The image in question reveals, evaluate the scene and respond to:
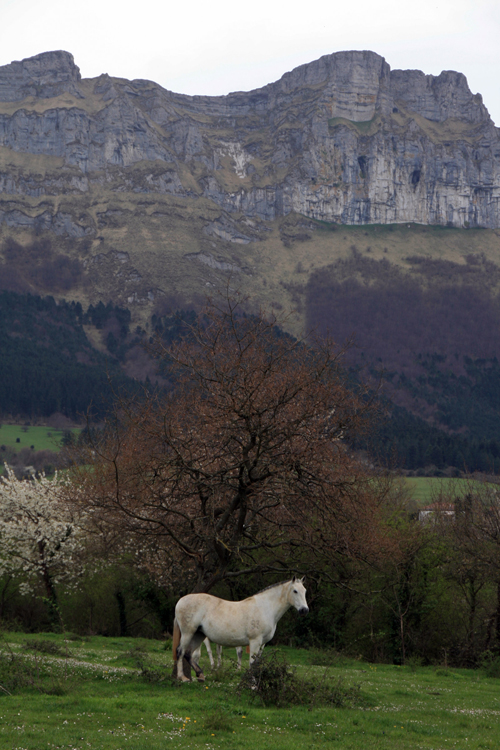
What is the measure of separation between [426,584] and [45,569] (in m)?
22.5

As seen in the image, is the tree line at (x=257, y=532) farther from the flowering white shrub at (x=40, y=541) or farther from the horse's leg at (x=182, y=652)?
the horse's leg at (x=182, y=652)

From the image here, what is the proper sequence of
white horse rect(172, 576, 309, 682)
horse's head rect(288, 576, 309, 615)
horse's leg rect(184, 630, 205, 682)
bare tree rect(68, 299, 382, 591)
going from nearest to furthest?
white horse rect(172, 576, 309, 682) → horse's head rect(288, 576, 309, 615) → horse's leg rect(184, 630, 205, 682) → bare tree rect(68, 299, 382, 591)

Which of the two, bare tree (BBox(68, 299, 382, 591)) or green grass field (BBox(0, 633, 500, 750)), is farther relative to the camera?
bare tree (BBox(68, 299, 382, 591))

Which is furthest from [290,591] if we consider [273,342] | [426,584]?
[426,584]

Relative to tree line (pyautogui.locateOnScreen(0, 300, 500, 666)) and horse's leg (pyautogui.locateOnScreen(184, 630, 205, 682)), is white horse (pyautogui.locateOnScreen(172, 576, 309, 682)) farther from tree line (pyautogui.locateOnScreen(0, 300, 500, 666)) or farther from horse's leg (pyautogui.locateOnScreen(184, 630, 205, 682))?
tree line (pyautogui.locateOnScreen(0, 300, 500, 666))

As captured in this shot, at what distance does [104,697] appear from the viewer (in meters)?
14.7

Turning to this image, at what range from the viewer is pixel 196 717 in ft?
43.3

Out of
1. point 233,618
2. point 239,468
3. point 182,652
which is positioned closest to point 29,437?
point 182,652

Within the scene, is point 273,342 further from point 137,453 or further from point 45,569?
point 45,569

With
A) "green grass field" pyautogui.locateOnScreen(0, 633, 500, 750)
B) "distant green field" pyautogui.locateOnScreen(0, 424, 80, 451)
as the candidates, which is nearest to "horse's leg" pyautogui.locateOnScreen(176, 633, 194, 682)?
"green grass field" pyautogui.locateOnScreen(0, 633, 500, 750)

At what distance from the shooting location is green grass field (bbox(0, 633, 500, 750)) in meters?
11.5

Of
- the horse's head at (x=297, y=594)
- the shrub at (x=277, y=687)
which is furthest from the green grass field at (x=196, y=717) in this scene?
the horse's head at (x=297, y=594)

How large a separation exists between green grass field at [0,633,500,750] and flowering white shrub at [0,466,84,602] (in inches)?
871

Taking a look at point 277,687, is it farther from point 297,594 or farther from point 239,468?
point 239,468
